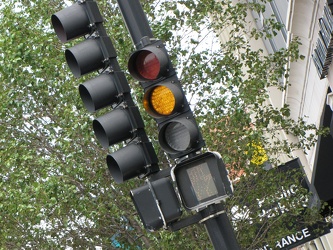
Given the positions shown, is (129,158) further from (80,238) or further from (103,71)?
(80,238)

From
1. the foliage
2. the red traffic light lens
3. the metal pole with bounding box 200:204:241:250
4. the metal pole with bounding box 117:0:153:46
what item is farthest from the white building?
the red traffic light lens

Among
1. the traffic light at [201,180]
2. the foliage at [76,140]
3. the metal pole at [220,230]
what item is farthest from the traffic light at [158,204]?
the foliage at [76,140]

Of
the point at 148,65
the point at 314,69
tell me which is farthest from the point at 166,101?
the point at 314,69

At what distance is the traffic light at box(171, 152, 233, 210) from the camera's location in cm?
681

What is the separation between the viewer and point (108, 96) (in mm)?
6844

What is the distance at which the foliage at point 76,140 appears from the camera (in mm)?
16922

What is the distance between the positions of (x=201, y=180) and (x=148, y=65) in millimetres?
897

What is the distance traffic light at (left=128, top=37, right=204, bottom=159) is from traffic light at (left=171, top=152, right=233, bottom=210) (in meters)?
0.11

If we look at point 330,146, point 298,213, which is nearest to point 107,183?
point 298,213

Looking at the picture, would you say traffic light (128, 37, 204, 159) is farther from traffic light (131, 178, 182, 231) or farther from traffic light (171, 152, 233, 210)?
traffic light (131, 178, 182, 231)

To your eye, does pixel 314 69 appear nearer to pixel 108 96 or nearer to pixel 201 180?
pixel 201 180

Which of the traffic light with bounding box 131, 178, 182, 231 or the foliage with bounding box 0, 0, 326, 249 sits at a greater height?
the foliage with bounding box 0, 0, 326, 249

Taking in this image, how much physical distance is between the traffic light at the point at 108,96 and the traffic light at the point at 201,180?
214mm

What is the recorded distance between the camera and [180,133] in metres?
6.72
